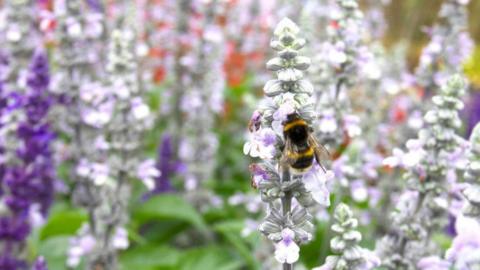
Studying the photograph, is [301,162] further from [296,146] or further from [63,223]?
[63,223]

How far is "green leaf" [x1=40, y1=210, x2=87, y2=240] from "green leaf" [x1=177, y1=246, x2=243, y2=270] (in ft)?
3.22

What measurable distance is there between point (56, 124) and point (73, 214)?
83cm

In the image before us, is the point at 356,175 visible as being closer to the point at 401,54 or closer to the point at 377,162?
the point at 377,162

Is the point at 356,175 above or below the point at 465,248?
above

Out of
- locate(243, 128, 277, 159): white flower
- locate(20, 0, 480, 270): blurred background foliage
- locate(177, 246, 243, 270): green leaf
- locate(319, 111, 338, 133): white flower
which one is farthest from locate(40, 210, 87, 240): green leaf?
locate(243, 128, 277, 159): white flower

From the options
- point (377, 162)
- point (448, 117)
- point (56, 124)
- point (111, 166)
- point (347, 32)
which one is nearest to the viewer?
point (448, 117)

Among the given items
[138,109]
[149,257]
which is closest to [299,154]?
[138,109]

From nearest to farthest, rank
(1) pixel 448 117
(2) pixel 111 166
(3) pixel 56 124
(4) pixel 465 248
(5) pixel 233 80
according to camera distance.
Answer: (4) pixel 465 248 < (1) pixel 448 117 < (2) pixel 111 166 < (3) pixel 56 124 < (5) pixel 233 80

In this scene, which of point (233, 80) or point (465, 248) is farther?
point (233, 80)

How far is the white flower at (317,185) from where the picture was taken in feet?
9.31

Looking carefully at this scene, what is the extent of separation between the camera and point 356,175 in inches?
207

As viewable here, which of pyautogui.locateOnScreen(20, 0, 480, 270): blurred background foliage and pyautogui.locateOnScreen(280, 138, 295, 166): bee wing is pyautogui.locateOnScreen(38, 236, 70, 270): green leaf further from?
pyautogui.locateOnScreen(280, 138, 295, 166): bee wing

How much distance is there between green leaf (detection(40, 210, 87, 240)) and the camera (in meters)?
6.18

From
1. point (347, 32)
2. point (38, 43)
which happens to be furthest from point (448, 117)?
point (38, 43)
